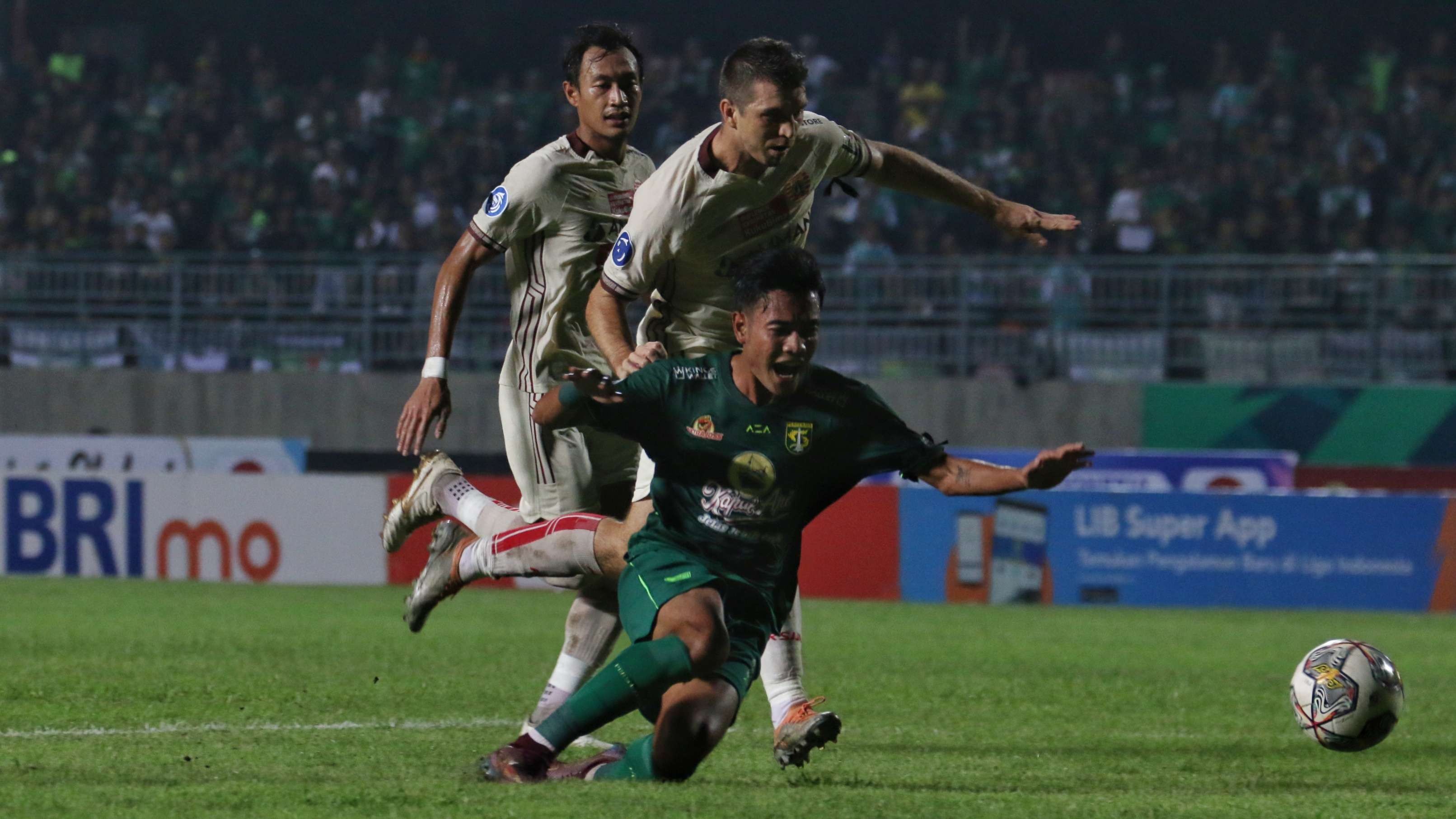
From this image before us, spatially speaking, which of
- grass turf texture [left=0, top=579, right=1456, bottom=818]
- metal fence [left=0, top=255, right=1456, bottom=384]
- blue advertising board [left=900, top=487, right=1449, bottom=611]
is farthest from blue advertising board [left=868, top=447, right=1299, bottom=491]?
grass turf texture [left=0, top=579, right=1456, bottom=818]

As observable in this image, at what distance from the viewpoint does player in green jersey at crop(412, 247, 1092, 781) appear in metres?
5.23

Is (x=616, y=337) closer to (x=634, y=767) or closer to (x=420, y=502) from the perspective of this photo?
(x=634, y=767)

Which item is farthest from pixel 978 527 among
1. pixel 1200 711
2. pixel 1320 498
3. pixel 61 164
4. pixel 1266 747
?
pixel 61 164

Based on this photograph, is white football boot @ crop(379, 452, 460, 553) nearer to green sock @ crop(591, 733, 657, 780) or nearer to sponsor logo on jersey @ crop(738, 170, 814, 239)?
sponsor logo on jersey @ crop(738, 170, 814, 239)

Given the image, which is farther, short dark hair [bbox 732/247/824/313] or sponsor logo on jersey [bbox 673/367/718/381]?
sponsor logo on jersey [bbox 673/367/718/381]

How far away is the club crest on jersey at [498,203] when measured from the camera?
250 inches

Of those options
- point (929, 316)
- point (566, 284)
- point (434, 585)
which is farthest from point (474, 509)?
point (929, 316)

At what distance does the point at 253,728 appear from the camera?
6672 mm

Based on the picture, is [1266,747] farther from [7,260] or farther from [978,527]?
[7,260]

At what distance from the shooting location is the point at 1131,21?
83.3 feet

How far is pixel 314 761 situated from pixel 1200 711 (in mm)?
4193

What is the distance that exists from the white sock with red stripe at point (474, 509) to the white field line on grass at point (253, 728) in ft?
2.49

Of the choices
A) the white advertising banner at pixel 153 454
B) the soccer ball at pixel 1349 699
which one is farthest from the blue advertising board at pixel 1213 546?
the soccer ball at pixel 1349 699

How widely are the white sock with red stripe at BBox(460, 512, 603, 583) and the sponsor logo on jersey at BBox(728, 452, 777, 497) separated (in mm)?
718
